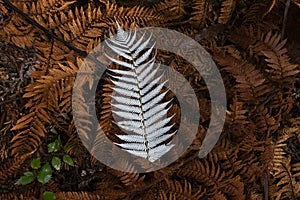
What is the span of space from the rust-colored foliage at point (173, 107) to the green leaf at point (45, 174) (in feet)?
0.19

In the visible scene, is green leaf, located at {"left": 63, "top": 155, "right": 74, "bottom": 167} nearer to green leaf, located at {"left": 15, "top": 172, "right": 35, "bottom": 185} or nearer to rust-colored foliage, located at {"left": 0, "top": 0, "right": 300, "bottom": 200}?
rust-colored foliage, located at {"left": 0, "top": 0, "right": 300, "bottom": 200}

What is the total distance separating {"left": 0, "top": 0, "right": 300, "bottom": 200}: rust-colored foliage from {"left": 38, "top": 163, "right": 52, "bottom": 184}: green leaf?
0.19 feet

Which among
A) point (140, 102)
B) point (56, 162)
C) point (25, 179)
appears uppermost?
point (140, 102)

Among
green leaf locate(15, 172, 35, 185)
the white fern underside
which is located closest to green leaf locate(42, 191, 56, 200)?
green leaf locate(15, 172, 35, 185)

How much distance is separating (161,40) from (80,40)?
34 centimetres

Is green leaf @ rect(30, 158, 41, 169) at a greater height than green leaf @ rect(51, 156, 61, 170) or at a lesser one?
lesser

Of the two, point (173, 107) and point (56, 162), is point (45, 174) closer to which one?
point (56, 162)

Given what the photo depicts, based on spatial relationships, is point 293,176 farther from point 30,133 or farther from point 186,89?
point 30,133

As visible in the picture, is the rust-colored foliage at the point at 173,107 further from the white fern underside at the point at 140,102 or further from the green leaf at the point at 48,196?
the white fern underside at the point at 140,102

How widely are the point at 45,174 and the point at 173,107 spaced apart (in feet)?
2.01

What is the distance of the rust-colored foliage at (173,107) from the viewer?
1.49 m

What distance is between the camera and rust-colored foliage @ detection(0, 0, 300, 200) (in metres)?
1.49

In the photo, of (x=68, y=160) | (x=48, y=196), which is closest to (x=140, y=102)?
(x=68, y=160)

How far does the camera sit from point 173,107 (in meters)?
1.55
